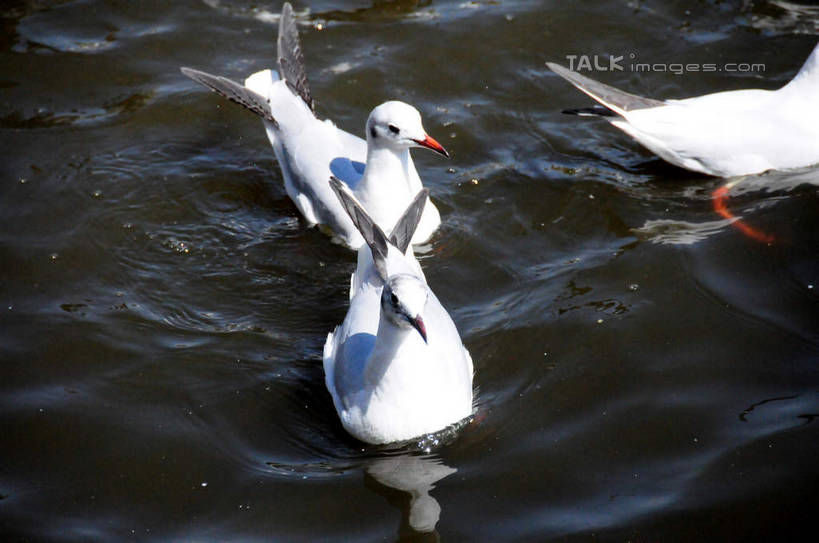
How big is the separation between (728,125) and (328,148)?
8.95ft

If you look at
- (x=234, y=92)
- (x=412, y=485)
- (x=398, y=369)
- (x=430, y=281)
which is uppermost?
(x=234, y=92)

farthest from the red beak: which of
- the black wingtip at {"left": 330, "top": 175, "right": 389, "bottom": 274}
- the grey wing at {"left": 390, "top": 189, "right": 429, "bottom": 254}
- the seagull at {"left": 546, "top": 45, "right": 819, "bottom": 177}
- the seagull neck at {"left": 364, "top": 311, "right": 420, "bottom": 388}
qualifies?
the seagull neck at {"left": 364, "top": 311, "right": 420, "bottom": 388}

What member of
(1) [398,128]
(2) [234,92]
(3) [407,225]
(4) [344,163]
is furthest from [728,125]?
(2) [234,92]

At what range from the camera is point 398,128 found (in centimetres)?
544

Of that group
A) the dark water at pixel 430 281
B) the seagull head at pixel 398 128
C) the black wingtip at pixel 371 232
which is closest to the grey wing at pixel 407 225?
the black wingtip at pixel 371 232

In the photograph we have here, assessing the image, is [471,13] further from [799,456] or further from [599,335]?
[799,456]

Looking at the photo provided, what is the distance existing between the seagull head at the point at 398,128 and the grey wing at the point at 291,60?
1.06 m

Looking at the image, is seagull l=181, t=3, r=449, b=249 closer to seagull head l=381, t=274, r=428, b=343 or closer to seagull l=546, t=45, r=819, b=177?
seagull l=546, t=45, r=819, b=177

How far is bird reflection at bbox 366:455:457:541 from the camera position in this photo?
3.95 meters

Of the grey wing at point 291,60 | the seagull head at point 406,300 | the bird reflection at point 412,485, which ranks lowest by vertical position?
the bird reflection at point 412,485

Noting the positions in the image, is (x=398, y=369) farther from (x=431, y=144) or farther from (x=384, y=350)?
(x=431, y=144)

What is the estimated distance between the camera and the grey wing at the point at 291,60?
6430 millimetres

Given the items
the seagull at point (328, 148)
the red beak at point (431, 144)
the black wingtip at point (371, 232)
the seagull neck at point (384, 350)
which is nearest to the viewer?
the seagull neck at point (384, 350)

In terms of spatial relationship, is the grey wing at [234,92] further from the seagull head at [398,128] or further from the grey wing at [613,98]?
the grey wing at [613,98]
